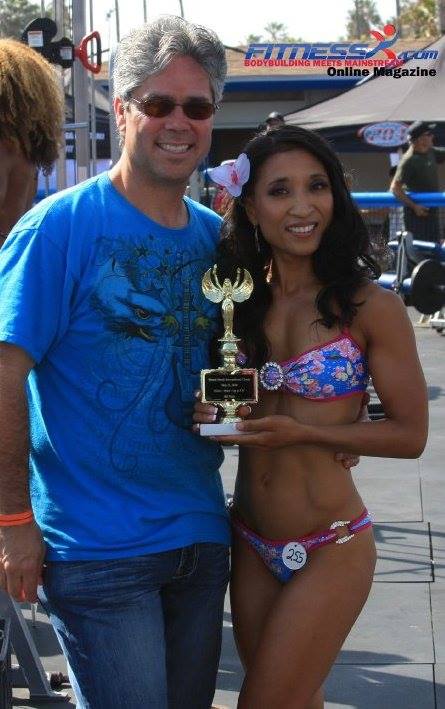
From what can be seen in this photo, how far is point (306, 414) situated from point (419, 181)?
1255cm

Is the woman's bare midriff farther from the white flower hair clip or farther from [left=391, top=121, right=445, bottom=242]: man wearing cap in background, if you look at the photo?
[left=391, top=121, right=445, bottom=242]: man wearing cap in background

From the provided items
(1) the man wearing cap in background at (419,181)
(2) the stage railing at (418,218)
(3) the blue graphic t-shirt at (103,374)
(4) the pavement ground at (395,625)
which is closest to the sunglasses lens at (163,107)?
(3) the blue graphic t-shirt at (103,374)

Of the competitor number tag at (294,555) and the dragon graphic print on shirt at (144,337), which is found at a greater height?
the dragon graphic print on shirt at (144,337)

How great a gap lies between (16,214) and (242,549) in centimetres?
168

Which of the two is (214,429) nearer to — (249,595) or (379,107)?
(249,595)

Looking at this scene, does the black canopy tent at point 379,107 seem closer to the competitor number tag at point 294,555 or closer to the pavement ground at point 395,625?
the pavement ground at point 395,625

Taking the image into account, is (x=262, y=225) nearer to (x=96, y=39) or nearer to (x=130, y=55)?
(x=130, y=55)

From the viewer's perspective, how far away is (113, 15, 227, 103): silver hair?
3.27m

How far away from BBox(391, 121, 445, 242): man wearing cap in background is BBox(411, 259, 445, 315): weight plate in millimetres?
1561

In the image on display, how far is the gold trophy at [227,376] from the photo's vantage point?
323 centimetres

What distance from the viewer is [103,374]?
A: 3.21 meters

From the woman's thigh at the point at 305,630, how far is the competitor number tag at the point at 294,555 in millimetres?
24

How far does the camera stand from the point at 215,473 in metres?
3.45

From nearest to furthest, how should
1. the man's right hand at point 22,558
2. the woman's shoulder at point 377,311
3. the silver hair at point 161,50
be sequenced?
the man's right hand at point 22,558 → the silver hair at point 161,50 → the woman's shoulder at point 377,311
